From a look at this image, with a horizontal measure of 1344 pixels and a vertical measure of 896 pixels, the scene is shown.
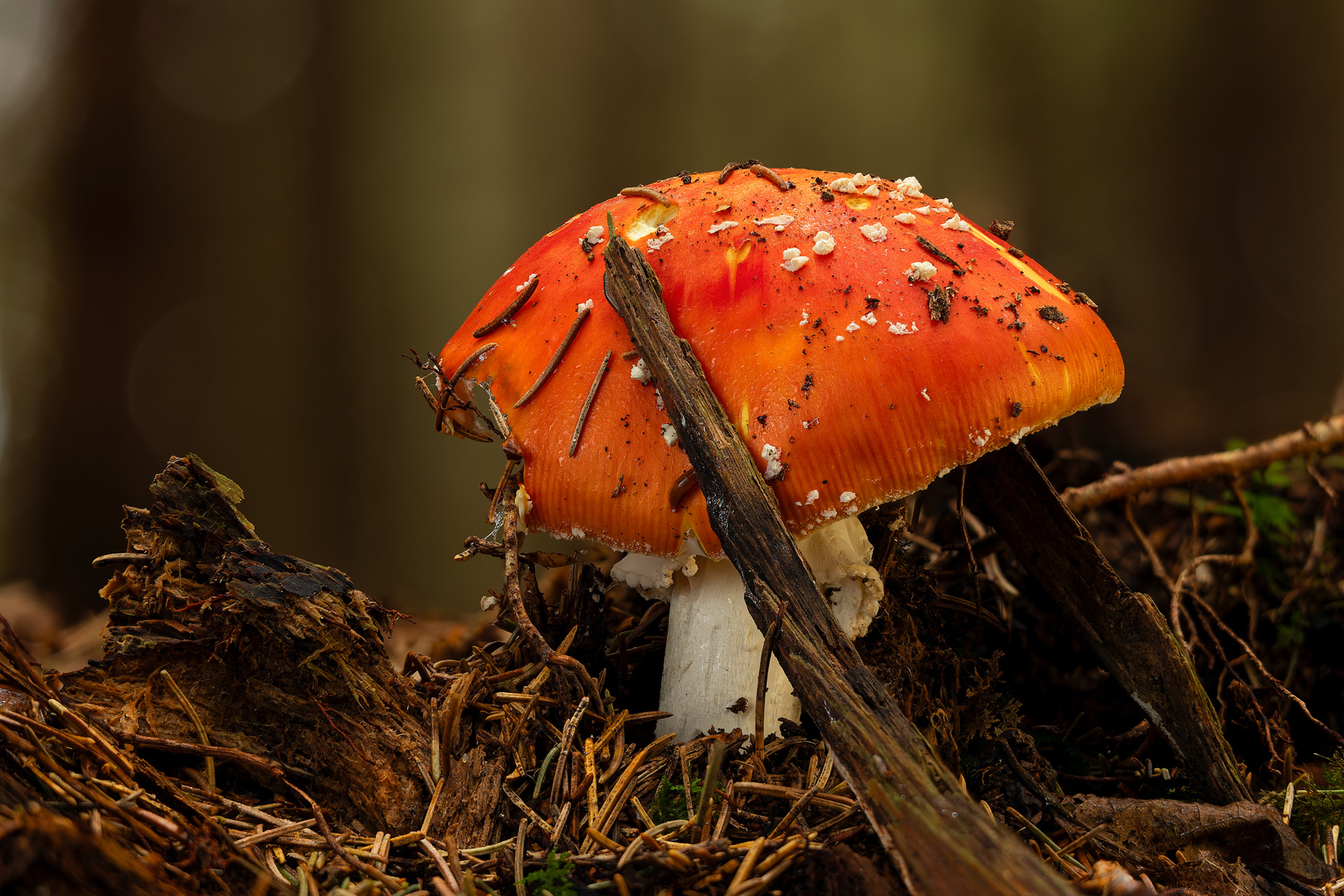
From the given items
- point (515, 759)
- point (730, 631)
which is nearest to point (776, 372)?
point (730, 631)

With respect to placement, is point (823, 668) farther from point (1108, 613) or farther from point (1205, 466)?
point (1205, 466)

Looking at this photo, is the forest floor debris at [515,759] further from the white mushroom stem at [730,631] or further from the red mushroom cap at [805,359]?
the red mushroom cap at [805,359]

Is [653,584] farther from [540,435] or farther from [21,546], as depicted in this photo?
[21,546]

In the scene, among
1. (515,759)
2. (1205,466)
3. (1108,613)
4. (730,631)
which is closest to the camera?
(515,759)

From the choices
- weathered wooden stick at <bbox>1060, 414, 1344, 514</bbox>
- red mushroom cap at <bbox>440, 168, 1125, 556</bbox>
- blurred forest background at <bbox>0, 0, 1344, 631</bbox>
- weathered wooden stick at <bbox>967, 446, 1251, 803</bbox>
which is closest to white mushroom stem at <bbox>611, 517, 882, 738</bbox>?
red mushroom cap at <bbox>440, 168, 1125, 556</bbox>

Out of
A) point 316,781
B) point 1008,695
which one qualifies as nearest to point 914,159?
point 1008,695

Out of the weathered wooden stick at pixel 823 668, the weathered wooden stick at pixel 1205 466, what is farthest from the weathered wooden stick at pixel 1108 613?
the weathered wooden stick at pixel 823 668

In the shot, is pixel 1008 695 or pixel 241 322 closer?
pixel 1008 695
